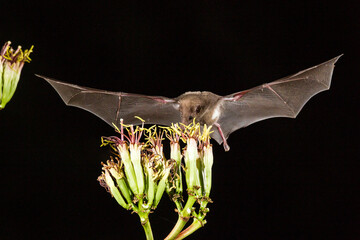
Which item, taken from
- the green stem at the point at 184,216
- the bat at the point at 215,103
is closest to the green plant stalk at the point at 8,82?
the bat at the point at 215,103

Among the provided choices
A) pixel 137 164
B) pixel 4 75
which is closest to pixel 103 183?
pixel 137 164

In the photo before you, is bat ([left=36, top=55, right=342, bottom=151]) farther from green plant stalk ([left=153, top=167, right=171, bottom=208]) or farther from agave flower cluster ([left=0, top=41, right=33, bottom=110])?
green plant stalk ([left=153, top=167, right=171, bottom=208])

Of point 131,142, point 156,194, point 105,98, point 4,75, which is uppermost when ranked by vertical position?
point 105,98

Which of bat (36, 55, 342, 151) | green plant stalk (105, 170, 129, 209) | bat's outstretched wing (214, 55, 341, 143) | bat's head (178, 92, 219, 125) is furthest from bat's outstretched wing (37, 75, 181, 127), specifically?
green plant stalk (105, 170, 129, 209)

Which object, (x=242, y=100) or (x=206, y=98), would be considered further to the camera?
(x=242, y=100)

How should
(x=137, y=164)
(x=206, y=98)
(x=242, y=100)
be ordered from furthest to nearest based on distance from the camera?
1. (x=242, y=100)
2. (x=206, y=98)
3. (x=137, y=164)

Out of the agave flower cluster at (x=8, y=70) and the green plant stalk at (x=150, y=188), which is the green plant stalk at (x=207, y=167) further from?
the agave flower cluster at (x=8, y=70)

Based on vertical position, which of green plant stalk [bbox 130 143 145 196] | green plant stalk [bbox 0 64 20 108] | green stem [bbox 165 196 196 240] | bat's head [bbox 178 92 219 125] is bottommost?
green stem [bbox 165 196 196 240]

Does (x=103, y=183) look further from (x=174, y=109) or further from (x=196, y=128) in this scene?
(x=174, y=109)
